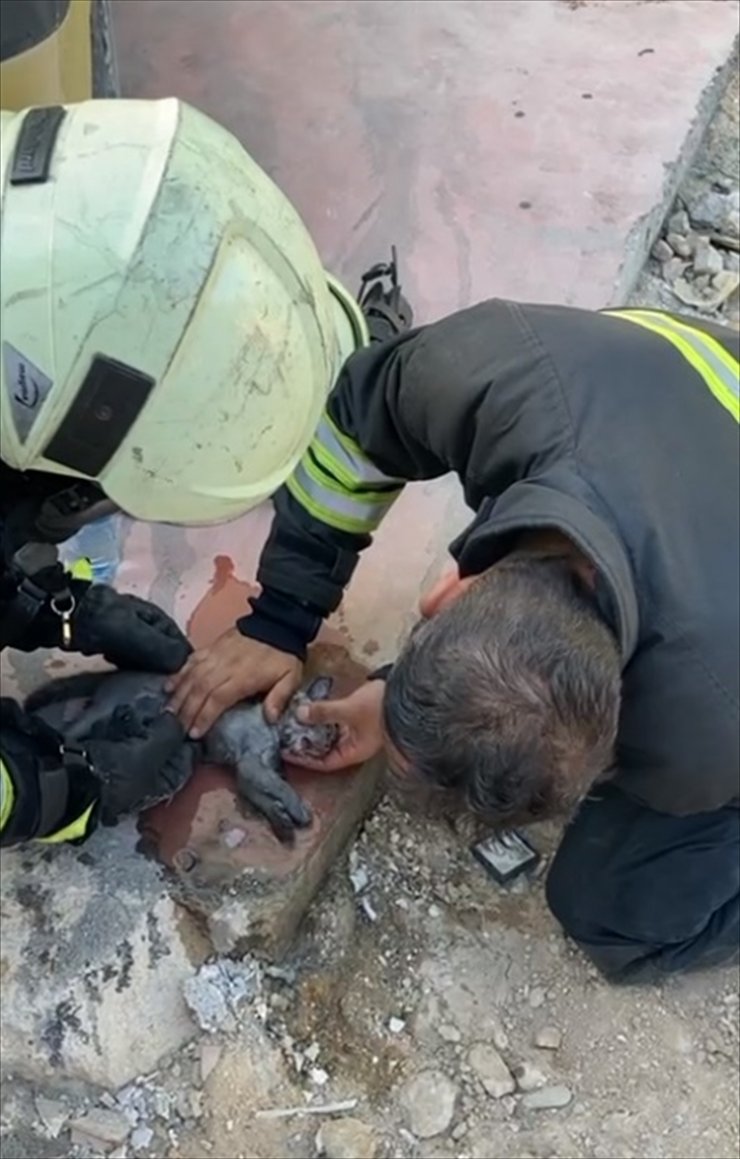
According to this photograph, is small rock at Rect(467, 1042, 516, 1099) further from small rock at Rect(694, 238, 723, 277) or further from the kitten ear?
small rock at Rect(694, 238, 723, 277)

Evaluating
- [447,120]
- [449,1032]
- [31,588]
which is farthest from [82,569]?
[447,120]

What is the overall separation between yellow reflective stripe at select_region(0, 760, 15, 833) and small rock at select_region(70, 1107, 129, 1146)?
50cm

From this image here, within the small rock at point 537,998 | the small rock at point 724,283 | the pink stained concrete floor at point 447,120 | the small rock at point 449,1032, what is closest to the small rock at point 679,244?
the small rock at point 724,283

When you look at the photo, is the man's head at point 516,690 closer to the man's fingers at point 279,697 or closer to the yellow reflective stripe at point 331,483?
the yellow reflective stripe at point 331,483

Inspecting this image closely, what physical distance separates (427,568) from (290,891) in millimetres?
744

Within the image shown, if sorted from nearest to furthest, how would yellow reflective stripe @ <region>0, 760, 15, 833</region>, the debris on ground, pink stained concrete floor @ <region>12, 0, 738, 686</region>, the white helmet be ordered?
1. the white helmet
2. yellow reflective stripe @ <region>0, 760, 15, 833</region>
3. pink stained concrete floor @ <region>12, 0, 738, 686</region>
4. the debris on ground

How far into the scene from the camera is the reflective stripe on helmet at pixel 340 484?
2.35 m

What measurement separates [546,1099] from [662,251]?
2.29 metres

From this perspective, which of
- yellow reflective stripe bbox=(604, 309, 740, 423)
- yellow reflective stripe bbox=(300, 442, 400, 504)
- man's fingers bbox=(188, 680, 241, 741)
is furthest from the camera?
man's fingers bbox=(188, 680, 241, 741)

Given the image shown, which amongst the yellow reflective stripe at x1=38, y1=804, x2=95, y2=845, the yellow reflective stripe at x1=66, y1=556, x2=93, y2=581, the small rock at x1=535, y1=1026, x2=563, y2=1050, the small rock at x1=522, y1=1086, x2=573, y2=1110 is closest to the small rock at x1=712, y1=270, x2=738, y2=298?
the yellow reflective stripe at x1=66, y1=556, x2=93, y2=581

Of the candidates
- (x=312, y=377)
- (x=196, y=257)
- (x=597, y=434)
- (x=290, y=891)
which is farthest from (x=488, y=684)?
(x=290, y=891)

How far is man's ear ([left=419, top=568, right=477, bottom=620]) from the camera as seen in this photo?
1.91 metres

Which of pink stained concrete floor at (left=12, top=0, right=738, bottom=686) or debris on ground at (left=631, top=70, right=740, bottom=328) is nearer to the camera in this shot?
pink stained concrete floor at (left=12, top=0, right=738, bottom=686)

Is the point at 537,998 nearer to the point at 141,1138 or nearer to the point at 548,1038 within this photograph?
the point at 548,1038
